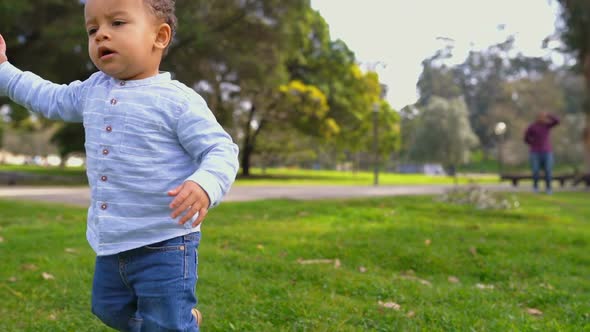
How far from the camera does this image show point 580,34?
19859mm

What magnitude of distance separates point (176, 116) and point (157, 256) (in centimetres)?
55

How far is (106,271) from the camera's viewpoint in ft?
7.13

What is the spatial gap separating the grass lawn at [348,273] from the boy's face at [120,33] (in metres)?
1.86

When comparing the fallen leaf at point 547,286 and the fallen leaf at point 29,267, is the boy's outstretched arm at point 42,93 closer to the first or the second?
the fallen leaf at point 29,267

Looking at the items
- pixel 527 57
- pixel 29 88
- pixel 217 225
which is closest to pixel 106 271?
pixel 29 88

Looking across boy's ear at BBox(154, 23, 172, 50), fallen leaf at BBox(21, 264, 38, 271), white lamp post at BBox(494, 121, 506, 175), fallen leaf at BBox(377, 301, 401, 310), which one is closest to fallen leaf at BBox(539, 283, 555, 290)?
fallen leaf at BBox(377, 301, 401, 310)

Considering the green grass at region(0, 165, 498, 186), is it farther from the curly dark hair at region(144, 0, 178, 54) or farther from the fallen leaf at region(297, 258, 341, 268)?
the curly dark hair at region(144, 0, 178, 54)

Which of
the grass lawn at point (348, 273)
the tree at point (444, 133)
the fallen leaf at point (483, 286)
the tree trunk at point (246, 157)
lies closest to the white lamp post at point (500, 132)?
the tree at point (444, 133)

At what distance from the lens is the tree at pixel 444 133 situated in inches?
1961

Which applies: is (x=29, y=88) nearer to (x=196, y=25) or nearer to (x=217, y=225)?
(x=217, y=225)

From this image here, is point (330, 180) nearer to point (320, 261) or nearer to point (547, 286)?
point (320, 261)

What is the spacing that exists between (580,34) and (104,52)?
70.8 feet

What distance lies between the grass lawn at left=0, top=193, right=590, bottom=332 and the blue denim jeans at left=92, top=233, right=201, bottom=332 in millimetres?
1214

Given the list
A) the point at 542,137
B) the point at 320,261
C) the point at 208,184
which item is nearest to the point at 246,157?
the point at 542,137
